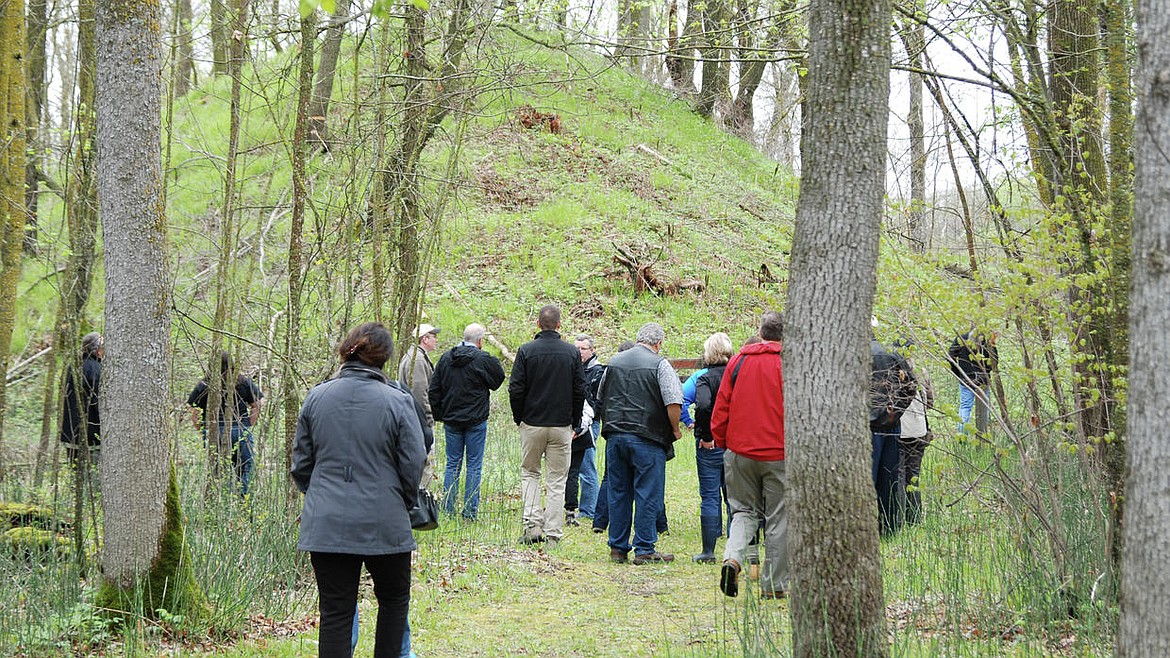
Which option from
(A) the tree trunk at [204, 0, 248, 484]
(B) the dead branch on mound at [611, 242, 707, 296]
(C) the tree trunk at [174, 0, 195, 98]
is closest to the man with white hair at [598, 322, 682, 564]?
(A) the tree trunk at [204, 0, 248, 484]

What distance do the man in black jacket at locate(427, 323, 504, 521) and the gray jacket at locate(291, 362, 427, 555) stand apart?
188 inches

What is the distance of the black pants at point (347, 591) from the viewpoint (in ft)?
14.8

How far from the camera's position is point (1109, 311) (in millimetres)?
5453

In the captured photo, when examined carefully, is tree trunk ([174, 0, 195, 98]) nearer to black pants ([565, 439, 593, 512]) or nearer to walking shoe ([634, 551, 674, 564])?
black pants ([565, 439, 593, 512])

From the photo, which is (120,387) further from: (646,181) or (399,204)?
(646,181)

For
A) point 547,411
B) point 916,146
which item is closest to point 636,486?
point 547,411

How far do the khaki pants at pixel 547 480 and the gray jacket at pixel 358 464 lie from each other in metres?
4.32

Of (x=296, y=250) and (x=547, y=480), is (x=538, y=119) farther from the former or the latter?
(x=296, y=250)

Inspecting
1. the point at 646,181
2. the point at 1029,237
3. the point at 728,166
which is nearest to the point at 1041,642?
the point at 1029,237

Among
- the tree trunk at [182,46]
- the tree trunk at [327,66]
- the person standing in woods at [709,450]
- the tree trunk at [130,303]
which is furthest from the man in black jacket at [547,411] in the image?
the tree trunk at [130,303]

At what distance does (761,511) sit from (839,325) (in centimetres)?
340

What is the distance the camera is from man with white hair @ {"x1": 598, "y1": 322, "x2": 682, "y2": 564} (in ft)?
26.7

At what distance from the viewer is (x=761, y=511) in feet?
22.7

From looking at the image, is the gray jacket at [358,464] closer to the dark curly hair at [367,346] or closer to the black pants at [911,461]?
the dark curly hair at [367,346]
